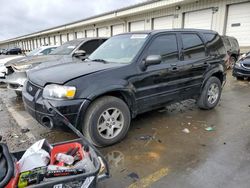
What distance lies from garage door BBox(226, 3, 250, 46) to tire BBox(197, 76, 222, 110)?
A: 353 inches

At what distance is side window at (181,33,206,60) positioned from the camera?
14.6ft

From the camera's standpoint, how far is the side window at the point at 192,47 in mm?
4461

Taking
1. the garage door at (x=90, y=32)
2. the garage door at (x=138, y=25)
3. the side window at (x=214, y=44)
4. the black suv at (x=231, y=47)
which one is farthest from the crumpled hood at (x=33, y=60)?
the garage door at (x=90, y=32)

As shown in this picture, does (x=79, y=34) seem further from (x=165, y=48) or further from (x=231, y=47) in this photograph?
(x=165, y=48)

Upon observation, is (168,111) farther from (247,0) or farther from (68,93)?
(247,0)

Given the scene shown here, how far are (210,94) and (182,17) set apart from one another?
1170 cm

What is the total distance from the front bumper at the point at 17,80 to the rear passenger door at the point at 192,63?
4.16 meters

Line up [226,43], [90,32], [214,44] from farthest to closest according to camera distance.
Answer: [90,32] → [226,43] → [214,44]

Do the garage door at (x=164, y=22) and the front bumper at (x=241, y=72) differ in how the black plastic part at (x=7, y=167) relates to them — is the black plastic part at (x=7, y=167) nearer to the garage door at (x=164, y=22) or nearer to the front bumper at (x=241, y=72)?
the front bumper at (x=241, y=72)

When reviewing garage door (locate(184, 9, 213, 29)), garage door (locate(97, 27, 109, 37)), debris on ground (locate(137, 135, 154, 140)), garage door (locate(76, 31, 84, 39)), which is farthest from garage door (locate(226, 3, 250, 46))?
garage door (locate(76, 31, 84, 39))

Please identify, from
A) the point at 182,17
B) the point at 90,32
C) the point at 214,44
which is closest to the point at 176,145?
the point at 214,44

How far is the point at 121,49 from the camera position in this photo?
4.17 m

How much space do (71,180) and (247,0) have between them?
13424mm

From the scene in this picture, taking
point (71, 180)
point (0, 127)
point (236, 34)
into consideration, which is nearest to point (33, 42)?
point (236, 34)
